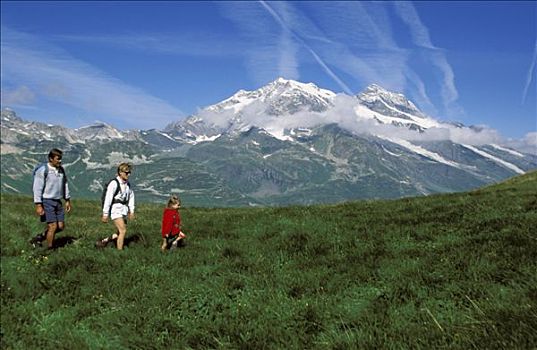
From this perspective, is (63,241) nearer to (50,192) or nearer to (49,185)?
(50,192)

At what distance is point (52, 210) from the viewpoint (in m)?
16.3

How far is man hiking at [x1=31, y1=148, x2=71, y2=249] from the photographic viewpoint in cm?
1588

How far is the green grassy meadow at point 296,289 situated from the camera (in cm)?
727

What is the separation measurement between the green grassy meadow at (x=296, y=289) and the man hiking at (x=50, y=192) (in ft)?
3.00

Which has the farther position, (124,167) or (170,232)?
(124,167)

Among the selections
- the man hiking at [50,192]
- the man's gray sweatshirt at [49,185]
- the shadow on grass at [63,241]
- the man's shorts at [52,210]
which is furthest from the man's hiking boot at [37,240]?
the man's gray sweatshirt at [49,185]

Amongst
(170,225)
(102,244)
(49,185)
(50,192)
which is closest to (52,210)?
(50,192)

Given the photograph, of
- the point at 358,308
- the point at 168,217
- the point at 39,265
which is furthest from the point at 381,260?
the point at 39,265

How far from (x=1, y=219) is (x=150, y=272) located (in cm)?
→ 1272

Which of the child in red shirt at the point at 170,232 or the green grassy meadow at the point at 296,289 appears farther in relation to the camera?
the child in red shirt at the point at 170,232

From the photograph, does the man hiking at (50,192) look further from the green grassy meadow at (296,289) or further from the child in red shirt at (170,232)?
the child in red shirt at (170,232)

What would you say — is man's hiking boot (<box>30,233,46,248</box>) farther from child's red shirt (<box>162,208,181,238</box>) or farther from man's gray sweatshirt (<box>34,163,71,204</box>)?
child's red shirt (<box>162,208,181,238</box>)

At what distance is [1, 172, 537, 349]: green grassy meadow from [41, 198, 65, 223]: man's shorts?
1074mm

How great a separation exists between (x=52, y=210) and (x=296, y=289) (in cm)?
1024
